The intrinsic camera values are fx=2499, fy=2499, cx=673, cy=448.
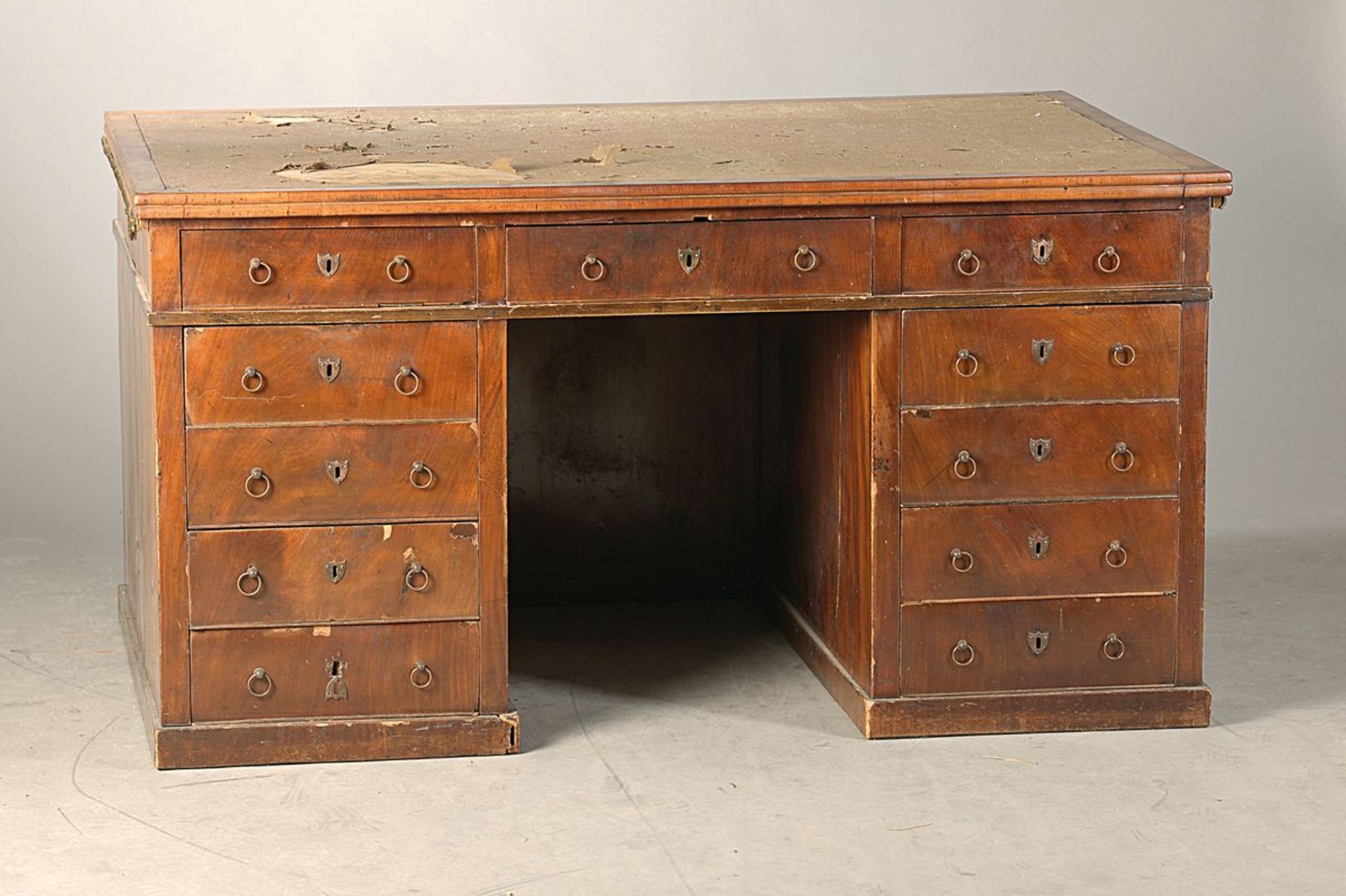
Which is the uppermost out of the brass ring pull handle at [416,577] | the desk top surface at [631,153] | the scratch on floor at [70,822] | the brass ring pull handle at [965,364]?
the desk top surface at [631,153]

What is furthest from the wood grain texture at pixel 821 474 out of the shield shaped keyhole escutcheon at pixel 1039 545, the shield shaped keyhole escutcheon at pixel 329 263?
the shield shaped keyhole escutcheon at pixel 329 263

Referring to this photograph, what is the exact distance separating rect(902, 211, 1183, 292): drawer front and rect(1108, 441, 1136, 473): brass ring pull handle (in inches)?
10.9

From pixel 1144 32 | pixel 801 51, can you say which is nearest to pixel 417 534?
pixel 801 51

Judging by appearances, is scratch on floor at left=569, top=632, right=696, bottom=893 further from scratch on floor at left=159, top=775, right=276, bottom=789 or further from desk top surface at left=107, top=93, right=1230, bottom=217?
desk top surface at left=107, top=93, right=1230, bottom=217

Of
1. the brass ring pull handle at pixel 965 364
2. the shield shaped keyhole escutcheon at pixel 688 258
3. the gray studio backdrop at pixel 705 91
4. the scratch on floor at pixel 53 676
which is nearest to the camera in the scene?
the shield shaped keyhole escutcheon at pixel 688 258

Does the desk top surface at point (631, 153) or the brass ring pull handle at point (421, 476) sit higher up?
the desk top surface at point (631, 153)

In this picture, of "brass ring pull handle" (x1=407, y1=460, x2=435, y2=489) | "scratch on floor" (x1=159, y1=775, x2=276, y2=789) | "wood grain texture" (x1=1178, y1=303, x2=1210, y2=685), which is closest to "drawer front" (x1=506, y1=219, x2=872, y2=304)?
"brass ring pull handle" (x1=407, y1=460, x2=435, y2=489)

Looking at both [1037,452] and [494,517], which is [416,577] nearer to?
[494,517]

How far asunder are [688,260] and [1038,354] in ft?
2.02

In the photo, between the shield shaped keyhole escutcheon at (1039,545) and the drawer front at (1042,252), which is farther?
the shield shaped keyhole escutcheon at (1039,545)

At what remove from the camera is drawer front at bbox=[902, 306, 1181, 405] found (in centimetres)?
415

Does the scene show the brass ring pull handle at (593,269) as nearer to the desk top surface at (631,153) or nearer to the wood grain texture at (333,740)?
the desk top surface at (631,153)

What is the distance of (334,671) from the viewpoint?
4117 mm

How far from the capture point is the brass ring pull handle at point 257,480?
4.04 metres
